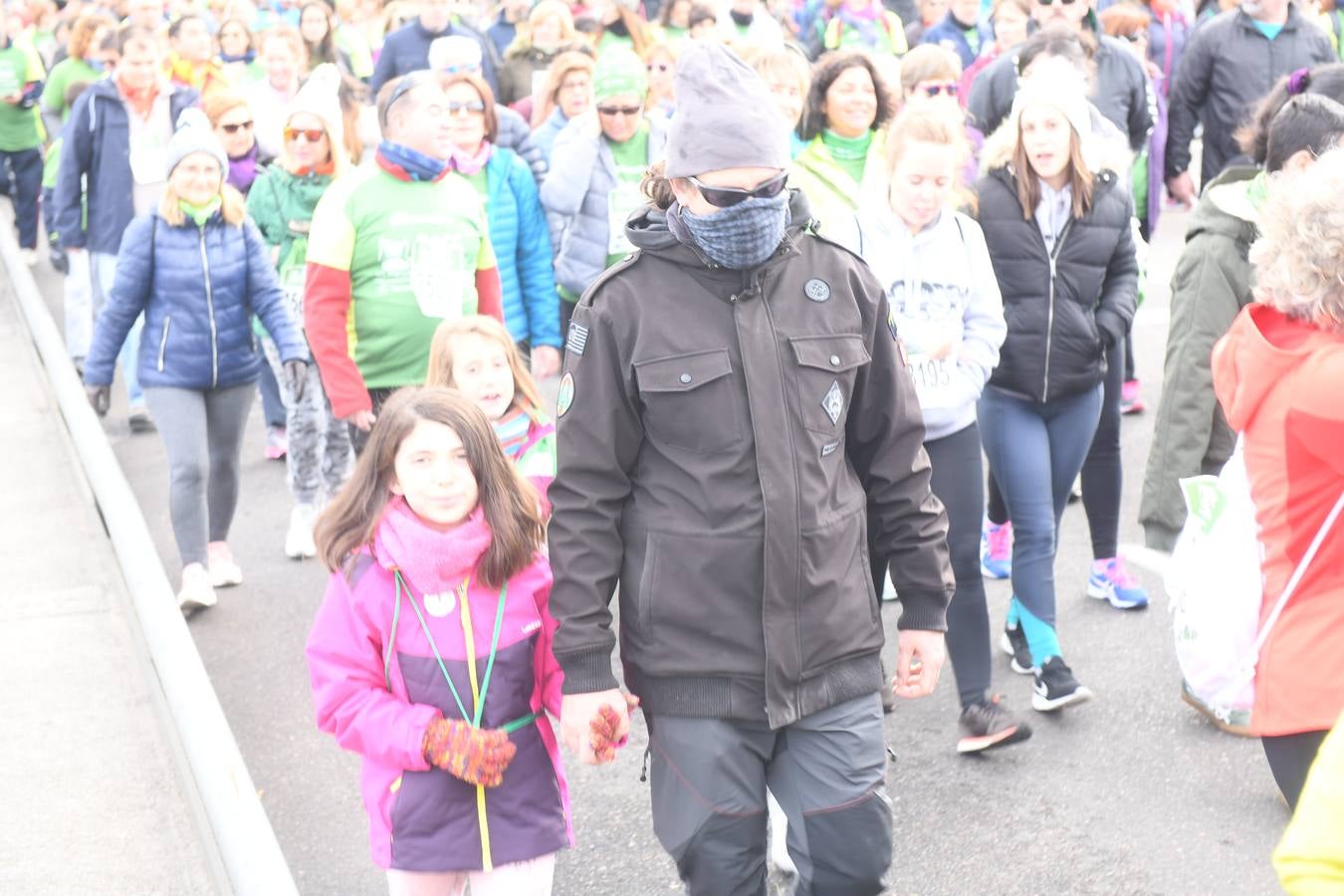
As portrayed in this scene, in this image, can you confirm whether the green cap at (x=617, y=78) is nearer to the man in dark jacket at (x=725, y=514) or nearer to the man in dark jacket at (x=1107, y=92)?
the man in dark jacket at (x=1107, y=92)

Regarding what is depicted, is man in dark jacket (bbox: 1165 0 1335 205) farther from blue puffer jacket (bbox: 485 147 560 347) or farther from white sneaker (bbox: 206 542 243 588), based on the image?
white sneaker (bbox: 206 542 243 588)

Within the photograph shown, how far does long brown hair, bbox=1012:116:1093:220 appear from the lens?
5.55 m

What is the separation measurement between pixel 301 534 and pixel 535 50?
5.08 m

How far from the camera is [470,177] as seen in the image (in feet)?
24.0

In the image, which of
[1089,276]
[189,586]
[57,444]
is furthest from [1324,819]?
[57,444]

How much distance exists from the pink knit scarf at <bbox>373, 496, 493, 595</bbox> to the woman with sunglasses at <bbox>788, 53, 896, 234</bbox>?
2613 mm

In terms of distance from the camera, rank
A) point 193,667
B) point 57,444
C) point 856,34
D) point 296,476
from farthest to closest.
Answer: point 856,34 < point 57,444 < point 296,476 < point 193,667

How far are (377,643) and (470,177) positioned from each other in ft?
13.0

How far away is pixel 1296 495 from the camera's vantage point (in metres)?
3.29

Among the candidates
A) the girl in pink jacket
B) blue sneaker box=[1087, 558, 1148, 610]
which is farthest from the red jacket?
blue sneaker box=[1087, 558, 1148, 610]

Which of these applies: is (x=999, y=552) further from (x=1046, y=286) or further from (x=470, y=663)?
Result: (x=470, y=663)

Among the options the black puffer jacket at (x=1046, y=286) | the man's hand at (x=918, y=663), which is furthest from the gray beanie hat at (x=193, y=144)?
the man's hand at (x=918, y=663)

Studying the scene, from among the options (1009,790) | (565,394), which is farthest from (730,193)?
(1009,790)

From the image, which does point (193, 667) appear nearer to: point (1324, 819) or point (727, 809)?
point (727, 809)
